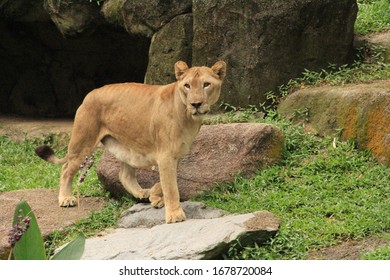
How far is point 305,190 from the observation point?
808 centimetres

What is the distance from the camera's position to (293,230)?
701 centimetres

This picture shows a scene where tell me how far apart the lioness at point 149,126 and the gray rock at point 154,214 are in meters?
0.14

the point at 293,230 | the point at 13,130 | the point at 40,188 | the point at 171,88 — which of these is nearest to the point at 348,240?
the point at 293,230

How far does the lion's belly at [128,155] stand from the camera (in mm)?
8000

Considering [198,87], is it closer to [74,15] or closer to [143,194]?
[143,194]

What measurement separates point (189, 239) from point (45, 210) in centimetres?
240

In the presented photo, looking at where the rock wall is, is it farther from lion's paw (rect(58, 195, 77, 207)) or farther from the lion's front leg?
the lion's front leg

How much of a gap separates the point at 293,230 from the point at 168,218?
1181mm

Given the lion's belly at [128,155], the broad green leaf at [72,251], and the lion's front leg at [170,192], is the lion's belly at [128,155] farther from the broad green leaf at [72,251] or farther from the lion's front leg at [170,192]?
the broad green leaf at [72,251]

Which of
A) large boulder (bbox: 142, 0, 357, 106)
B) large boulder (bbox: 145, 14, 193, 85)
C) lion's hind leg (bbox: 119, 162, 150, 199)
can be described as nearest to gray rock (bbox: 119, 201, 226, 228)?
lion's hind leg (bbox: 119, 162, 150, 199)

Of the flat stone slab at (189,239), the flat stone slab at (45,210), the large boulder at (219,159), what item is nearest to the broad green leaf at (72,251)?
the flat stone slab at (189,239)

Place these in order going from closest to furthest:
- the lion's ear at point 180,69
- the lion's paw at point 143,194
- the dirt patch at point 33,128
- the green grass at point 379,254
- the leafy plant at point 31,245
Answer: the leafy plant at point 31,245 → the green grass at point 379,254 → the lion's ear at point 180,69 → the lion's paw at point 143,194 → the dirt patch at point 33,128

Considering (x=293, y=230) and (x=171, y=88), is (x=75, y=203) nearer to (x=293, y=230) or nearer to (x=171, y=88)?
(x=171, y=88)

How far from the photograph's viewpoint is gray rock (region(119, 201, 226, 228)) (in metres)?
7.66
